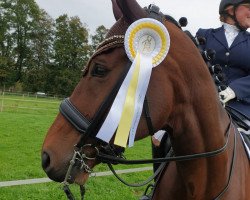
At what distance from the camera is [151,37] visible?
2451mm

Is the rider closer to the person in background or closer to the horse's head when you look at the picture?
the person in background

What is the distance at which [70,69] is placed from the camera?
59.2 metres

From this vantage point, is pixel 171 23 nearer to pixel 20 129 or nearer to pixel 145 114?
pixel 145 114

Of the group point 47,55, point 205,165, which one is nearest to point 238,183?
point 205,165

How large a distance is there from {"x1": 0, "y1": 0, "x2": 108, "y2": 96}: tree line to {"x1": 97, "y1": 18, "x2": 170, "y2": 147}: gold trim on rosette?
181 ft

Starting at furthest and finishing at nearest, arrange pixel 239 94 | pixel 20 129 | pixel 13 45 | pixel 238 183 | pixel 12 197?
pixel 13 45, pixel 20 129, pixel 12 197, pixel 239 94, pixel 238 183

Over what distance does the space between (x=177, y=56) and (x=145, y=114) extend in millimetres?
416

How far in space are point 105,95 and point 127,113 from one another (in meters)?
0.18

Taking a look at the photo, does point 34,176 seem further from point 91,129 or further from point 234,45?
point 91,129

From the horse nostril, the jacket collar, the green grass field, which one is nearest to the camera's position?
the horse nostril

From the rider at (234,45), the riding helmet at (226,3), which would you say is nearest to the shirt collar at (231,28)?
the rider at (234,45)

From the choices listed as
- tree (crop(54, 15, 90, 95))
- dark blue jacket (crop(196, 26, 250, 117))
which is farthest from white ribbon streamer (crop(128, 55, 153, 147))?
tree (crop(54, 15, 90, 95))

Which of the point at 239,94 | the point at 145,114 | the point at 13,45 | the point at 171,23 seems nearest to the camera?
the point at 145,114

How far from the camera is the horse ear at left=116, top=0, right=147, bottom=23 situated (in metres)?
2.29
